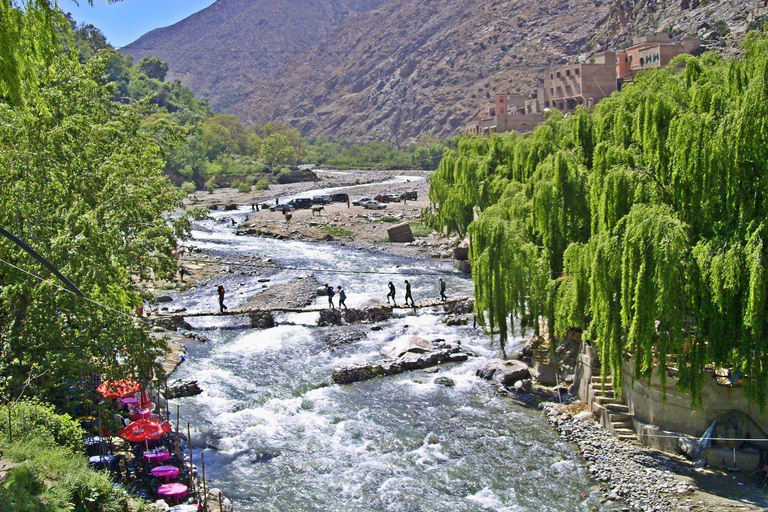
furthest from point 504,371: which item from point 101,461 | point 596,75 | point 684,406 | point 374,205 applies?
point 596,75

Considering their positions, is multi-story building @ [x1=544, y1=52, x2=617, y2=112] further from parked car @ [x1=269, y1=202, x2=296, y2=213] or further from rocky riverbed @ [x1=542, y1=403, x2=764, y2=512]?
rocky riverbed @ [x1=542, y1=403, x2=764, y2=512]

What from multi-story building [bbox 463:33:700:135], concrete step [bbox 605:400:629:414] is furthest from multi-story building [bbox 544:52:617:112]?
concrete step [bbox 605:400:629:414]

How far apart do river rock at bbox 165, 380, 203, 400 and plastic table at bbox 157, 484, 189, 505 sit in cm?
825

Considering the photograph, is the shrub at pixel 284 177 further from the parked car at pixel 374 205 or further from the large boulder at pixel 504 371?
the large boulder at pixel 504 371

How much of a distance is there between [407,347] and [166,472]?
13302 mm

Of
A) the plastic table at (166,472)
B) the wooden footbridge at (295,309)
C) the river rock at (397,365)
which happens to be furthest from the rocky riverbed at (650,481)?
the wooden footbridge at (295,309)

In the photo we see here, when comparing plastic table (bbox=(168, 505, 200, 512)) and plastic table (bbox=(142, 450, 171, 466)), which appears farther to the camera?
plastic table (bbox=(142, 450, 171, 466))

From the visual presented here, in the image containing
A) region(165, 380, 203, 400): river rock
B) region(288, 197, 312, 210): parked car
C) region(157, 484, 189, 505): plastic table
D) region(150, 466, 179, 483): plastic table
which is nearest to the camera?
region(157, 484, 189, 505): plastic table

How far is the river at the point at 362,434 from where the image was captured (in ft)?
60.1

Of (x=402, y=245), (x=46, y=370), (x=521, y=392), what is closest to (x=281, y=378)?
(x=521, y=392)

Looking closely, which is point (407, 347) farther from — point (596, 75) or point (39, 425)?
point (596, 75)

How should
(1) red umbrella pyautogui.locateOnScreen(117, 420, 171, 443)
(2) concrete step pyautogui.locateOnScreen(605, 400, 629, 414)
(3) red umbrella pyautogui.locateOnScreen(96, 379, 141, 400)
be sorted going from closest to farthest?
(1) red umbrella pyautogui.locateOnScreen(117, 420, 171, 443)
(3) red umbrella pyautogui.locateOnScreen(96, 379, 141, 400)
(2) concrete step pyautogui.locateOnScreen(605, 400, 629, 414)

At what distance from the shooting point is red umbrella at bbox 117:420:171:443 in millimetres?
18859

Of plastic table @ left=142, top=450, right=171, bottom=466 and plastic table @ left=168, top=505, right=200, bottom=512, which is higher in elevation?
plastic table @ left=142, top=450, right=171, bottom=466
